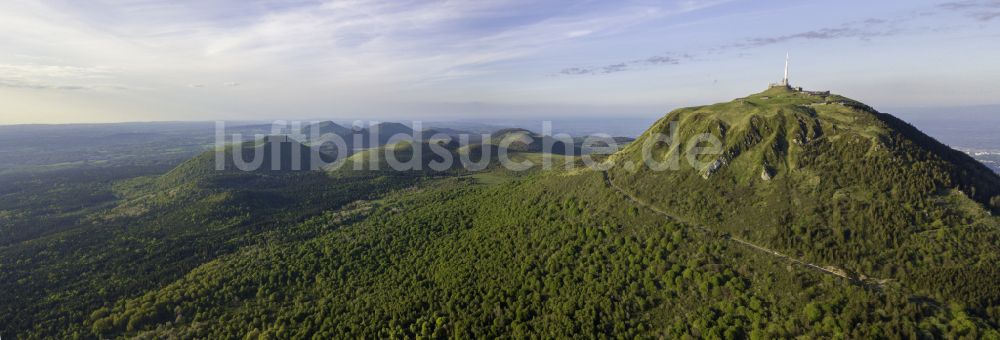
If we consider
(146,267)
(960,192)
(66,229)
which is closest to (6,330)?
(146,267)

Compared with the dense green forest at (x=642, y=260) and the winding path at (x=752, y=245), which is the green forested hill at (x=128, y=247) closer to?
the dense green forest at (x=642, y=260)

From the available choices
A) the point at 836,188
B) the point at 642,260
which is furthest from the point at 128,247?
the point at 836,188

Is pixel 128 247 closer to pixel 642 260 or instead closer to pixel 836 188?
pixel 642 260

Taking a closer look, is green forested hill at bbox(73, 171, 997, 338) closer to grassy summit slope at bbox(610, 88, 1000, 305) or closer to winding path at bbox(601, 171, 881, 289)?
winding path at bbox(601, 171, 881, 289)

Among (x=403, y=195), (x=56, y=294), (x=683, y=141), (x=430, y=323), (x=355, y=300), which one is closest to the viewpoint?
(x=430, y=323)

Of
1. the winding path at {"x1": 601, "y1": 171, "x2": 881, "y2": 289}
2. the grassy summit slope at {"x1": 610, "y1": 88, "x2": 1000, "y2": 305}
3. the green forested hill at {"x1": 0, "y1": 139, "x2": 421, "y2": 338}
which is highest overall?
the grassy summit slope at {"x1": 610, "y1": 88, "x2": 1000, "y2": 305}

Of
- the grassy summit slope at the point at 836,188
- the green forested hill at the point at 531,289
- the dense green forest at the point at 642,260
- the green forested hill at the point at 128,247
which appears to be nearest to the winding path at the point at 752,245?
the dense green forest at the point at 642,260

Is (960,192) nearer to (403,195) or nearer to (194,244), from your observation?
(403,195)

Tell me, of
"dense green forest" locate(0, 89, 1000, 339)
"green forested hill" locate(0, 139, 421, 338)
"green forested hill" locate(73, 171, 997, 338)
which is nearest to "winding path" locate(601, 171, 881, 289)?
"dense green forest" locate(0, 89, 1000, 339)

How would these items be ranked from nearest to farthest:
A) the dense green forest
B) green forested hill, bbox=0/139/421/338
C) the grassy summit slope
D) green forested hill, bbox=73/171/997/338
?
green forested hill, bbox=73/171/997/338 → the dense green forest → the grassy summit slope → green forested hill, bbox=0/139/421/338
